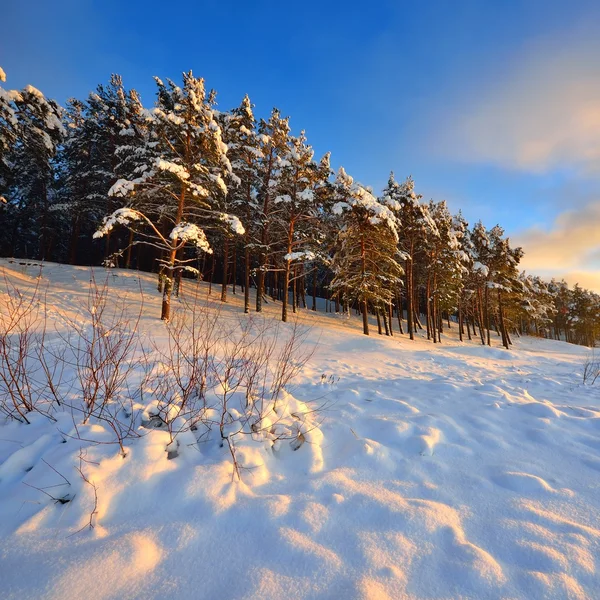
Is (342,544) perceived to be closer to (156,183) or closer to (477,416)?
(477,416)

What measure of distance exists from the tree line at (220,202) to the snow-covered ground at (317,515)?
5801mm

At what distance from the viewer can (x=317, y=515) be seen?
2.04 m

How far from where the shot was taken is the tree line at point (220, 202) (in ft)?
40.1

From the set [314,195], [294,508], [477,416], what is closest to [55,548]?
[294,508]

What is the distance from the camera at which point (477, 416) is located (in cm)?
399

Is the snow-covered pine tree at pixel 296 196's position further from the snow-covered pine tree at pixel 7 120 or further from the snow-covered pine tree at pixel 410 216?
the snow-covered pine tree at pixel 7 120

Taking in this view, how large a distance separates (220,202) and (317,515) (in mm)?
15966

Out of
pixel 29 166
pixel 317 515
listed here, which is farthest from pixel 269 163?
pixel 29 166

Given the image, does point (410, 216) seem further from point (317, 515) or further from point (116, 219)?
point (317, 515)

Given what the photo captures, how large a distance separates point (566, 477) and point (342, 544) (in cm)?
225

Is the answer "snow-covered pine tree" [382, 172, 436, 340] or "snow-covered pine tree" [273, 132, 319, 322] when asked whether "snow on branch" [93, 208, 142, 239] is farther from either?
"snow-covered pine tree" [382, 172, 436, 340]

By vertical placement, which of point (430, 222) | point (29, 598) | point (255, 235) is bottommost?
point (29, 598)

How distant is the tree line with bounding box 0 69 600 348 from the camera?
1222 centimetres

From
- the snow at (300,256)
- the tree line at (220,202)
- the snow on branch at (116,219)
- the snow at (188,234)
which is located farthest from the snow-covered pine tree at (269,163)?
the snow on branch at (116,219)
